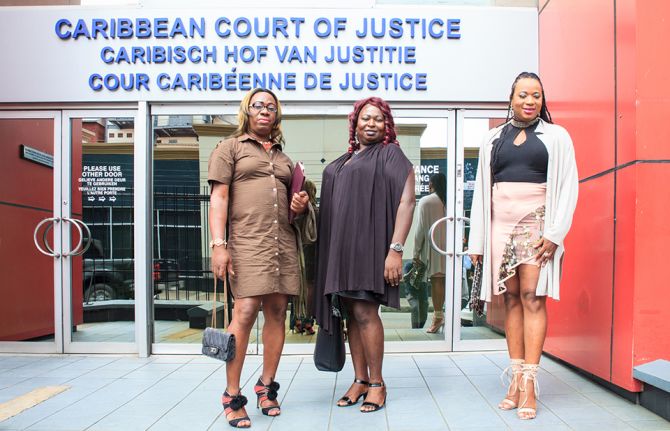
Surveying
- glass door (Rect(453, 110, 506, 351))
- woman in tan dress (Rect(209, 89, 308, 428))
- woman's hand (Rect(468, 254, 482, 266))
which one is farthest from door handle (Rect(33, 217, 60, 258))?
woman's hand (Rect(468, 254, 482, 266))

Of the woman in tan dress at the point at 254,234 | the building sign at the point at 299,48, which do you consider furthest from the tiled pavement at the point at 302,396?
the building sign at the point at 299,48

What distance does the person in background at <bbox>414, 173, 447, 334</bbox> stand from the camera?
197 inches

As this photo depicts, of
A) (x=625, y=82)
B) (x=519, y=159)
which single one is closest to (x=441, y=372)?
(x=519, y=159)

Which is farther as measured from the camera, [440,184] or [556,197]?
[440,184]

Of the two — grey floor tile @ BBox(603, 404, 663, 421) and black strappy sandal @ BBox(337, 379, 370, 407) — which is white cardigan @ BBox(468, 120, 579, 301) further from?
black strappy sandal @ BBox(337, 379, 370, 407)

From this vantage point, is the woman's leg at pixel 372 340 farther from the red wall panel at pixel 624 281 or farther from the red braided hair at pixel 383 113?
the red wall panel at pixel 624 281

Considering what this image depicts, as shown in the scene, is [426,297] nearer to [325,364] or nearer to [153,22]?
[325,364]

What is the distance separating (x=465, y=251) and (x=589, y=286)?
4.27 ft

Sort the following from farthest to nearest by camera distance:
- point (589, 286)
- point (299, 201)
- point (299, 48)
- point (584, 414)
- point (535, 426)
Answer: point (299, 48)
point (589, 286)
point (299, 201)
point (584, 414)
point (535, 426)

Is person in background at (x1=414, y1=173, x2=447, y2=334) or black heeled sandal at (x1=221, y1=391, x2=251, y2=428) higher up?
person in background at (x1=414, y1=173, x2=447, y2=334)

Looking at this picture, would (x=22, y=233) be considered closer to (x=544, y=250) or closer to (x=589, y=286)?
(x=544, y=250)

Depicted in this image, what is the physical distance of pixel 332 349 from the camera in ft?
11.5

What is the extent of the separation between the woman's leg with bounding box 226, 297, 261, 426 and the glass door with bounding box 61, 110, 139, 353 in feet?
7.29

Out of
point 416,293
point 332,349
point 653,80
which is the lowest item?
point 332,349
